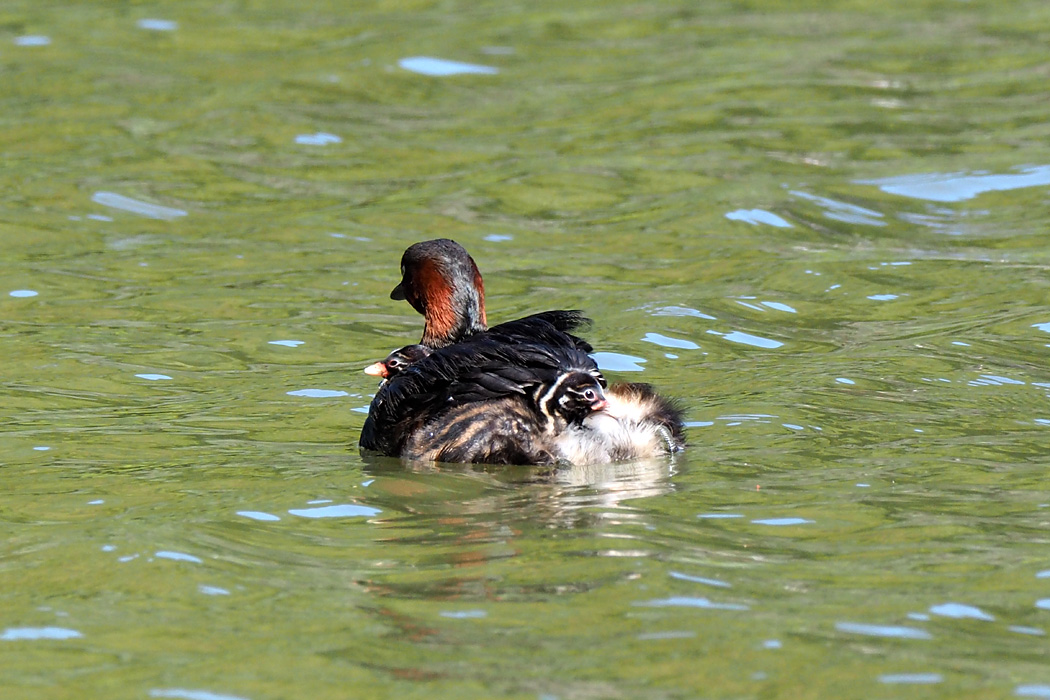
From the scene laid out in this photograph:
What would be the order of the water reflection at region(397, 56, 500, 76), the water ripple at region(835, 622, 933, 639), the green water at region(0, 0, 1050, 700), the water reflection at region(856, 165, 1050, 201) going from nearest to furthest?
the water ripple at region(835, 622, 933, 639) → the green water at region(0, 0, 1050, 700) → the water reflection at region(856, 165, 1050, 201) → the water reflection at region(397, 56, 500, 76)

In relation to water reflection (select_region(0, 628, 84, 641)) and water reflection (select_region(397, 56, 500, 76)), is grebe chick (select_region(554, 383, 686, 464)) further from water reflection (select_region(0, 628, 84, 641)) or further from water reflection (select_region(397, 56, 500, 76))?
water reflection (select_region(397, 56, 500, 76))

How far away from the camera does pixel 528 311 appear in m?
10.3

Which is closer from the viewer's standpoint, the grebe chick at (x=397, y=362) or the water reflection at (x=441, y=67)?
the grebe chick at (x=397, y=362)

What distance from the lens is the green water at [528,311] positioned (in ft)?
16.3

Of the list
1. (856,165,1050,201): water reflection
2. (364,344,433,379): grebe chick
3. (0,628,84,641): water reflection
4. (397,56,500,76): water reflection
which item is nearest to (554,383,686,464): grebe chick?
(364,344,433,379): grebe chick

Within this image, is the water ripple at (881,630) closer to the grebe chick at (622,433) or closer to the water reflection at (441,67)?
the grebe chick at (622,433)

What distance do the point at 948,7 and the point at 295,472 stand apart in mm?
12853

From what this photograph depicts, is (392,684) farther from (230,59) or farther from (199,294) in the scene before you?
(230,59)

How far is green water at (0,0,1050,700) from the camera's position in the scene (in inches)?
195

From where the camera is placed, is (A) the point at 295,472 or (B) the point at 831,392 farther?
(B) the point at 831,392

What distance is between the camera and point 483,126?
14.8m

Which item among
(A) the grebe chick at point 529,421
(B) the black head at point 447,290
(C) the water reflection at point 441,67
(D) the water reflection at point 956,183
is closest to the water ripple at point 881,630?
(A) the grebe chick at point 529,421

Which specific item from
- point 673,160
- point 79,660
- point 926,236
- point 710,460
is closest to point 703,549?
point 710,460

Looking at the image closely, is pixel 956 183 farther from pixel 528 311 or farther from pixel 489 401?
pixel 489 401
